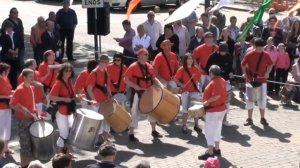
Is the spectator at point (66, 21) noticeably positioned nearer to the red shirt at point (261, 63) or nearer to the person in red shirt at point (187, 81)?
the person in red shirt at point (187, 81)

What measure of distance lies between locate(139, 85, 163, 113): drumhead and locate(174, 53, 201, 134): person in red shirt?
3.25 ft

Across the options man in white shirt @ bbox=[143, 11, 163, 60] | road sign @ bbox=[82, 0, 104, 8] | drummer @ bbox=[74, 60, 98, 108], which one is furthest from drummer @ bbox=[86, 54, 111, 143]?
man in white shirt @ bbox=[143, 11, 163, 60]

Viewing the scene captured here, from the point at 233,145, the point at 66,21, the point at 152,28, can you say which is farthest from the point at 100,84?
the point at 66,21

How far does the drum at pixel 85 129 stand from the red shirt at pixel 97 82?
2.61ft

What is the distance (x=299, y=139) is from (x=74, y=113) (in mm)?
4522

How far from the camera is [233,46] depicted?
16.4 meters

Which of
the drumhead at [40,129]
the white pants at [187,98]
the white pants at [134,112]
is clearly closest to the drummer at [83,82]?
the white pants at [134,112]

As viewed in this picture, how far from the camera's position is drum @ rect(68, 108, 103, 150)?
11.0 meters

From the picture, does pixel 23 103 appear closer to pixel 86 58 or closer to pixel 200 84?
pixel 200 84

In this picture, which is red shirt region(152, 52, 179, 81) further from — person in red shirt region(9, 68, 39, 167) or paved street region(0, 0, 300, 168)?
person in red shirt region(9, 68, 39, 167)

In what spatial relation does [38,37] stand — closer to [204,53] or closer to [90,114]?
[204,53]

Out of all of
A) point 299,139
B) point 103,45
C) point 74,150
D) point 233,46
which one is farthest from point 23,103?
point 103,45

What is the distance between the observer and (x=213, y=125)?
11594mm

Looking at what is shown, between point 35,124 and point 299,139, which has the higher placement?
point 35,124
